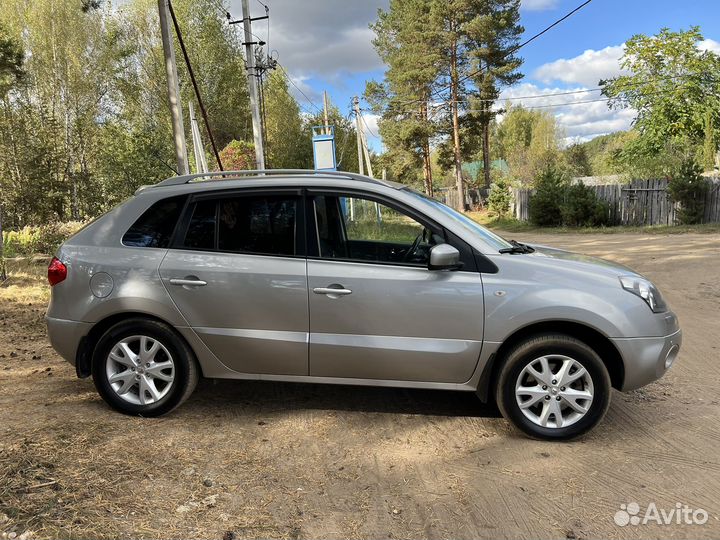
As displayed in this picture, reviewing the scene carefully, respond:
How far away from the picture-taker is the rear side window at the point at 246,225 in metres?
3.77

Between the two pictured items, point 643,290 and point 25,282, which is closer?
point 643,290

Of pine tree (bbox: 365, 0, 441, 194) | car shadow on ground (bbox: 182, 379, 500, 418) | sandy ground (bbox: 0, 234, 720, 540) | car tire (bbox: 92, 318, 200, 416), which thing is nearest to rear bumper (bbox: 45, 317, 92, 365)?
car tire (bbox: 92, 318, 200, 416)

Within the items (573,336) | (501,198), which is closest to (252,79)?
(573,336)

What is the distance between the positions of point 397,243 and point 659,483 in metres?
2.33

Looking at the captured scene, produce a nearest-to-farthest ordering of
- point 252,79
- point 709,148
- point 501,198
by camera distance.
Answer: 1. point 252,79
2. point 709,148
3. point 501,198

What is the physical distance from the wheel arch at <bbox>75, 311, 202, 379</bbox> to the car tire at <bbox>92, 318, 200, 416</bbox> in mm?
29

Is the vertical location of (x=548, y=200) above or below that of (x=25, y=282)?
above

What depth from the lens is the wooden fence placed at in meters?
21.1

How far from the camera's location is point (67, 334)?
389cm

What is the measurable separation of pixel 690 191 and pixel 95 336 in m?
22.3

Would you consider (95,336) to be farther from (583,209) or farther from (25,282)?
(583,209)

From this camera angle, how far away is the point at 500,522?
2699 mm

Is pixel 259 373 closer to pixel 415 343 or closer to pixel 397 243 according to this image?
pixel 415 343
